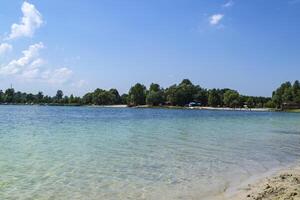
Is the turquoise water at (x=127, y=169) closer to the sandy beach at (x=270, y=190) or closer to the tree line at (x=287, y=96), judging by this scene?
the sandy beach at (x=270, y=190)

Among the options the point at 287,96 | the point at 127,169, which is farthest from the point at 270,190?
the point at 287,96

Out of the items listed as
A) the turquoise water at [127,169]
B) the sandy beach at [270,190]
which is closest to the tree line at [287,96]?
the turquoise water at [127,169]

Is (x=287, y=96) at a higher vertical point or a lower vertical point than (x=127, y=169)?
higher

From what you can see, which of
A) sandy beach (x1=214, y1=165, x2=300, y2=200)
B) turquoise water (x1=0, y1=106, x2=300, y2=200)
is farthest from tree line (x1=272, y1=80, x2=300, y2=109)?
sandy beach (x1=214, y1=165, x2=300, y2=200)

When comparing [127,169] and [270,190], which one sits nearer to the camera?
[270,190]

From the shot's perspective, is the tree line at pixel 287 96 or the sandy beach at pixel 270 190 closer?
the sandy beach at pixel 270 190

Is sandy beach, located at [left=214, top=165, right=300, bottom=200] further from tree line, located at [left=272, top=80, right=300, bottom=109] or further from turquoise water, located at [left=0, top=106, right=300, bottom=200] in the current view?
tree line, located at [left=272, top=80, right=300, bottom=109]

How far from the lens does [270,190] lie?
1297cm

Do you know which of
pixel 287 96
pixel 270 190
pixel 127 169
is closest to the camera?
pixel 270 190

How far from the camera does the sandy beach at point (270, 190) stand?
11955 millimetres

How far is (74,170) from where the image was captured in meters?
17.1

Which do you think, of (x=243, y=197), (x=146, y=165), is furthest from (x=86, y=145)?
(x=243, y=197)

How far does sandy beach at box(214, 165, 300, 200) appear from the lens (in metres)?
12.0

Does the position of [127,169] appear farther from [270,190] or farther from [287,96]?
[287,96]
